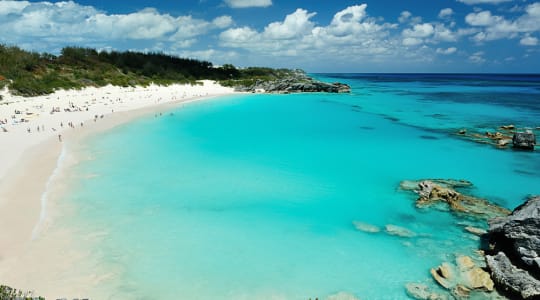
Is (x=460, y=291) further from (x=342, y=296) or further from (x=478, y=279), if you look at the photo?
(x=342, y=296)

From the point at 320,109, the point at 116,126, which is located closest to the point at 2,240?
the point at 116,126

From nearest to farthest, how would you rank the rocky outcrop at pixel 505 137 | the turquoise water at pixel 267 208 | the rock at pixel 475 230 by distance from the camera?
the turquoise water at pixel 267 208, the rock at pixel 475 230, the rocky outcrop at pixel 505 137

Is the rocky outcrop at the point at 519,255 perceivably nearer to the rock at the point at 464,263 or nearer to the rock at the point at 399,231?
the rock at the point at 464,263

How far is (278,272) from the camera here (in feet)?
25.1

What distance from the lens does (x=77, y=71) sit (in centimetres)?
4156

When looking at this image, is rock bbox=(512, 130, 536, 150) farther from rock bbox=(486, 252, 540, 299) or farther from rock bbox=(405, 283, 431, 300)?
rock bbox=(405, 283, 431, 300)

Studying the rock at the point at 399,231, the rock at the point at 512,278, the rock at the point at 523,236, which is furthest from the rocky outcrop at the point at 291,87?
the rock at the point at 512,278

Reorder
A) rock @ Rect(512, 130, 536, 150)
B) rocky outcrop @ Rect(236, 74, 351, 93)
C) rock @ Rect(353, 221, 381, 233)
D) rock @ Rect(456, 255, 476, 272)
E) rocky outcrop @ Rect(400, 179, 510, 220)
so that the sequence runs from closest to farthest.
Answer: rock @ Rect(456, 255, 476, 272) → rock @ Rect(353, 221, 381, 233) → rocky outcrop @ Rect(400, 179, 510, 220) → rock @ Rect(512, 130, 536, 150) → rocky outcrop @ Rect(236, 74, 351, 93)

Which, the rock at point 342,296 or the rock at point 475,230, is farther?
the rock at point 475,230

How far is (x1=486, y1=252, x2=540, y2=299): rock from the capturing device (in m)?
6.56

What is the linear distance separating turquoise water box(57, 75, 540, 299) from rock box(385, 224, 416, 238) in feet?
0.72

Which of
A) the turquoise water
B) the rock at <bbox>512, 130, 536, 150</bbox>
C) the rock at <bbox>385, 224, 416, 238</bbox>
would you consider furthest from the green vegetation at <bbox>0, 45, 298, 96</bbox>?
the rock at <bbox>512, 130, 536, 150</bbox>

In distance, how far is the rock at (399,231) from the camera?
375 inches

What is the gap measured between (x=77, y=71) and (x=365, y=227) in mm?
43504
